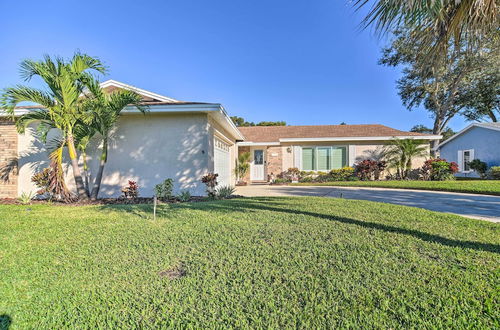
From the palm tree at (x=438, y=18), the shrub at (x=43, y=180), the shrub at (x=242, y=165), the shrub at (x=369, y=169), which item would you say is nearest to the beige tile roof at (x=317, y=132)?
the shrub at (x=242, y=165)

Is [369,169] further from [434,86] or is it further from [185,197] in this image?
[185,197]

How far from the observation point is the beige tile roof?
17266mm

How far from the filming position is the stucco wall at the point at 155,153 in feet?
30.5

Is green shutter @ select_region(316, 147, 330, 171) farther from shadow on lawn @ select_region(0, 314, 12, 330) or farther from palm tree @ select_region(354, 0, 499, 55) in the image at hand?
shadow on lawn @ select_region(0, 314, 12, 330)

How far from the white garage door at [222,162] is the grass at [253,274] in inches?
248

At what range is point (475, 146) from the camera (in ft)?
63.9

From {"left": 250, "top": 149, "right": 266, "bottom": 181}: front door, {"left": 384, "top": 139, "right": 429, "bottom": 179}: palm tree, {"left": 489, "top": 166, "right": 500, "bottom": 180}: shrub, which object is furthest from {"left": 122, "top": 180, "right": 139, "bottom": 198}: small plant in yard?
{"left": 489, "top": 166, "right": 500, "bottom": 180}: shrub

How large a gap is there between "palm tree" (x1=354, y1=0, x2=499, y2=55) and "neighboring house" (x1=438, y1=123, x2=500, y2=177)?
753 inches

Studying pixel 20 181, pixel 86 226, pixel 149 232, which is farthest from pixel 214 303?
pixel 20 181

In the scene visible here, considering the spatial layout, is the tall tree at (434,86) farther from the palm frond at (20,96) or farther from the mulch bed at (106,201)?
the palm frond at (20,96)

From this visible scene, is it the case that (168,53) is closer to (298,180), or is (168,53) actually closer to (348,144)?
(298,180)

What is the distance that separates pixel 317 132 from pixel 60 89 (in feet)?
50.5

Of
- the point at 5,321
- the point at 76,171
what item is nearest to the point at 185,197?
the point at 76,171

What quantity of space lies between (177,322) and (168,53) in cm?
1489
